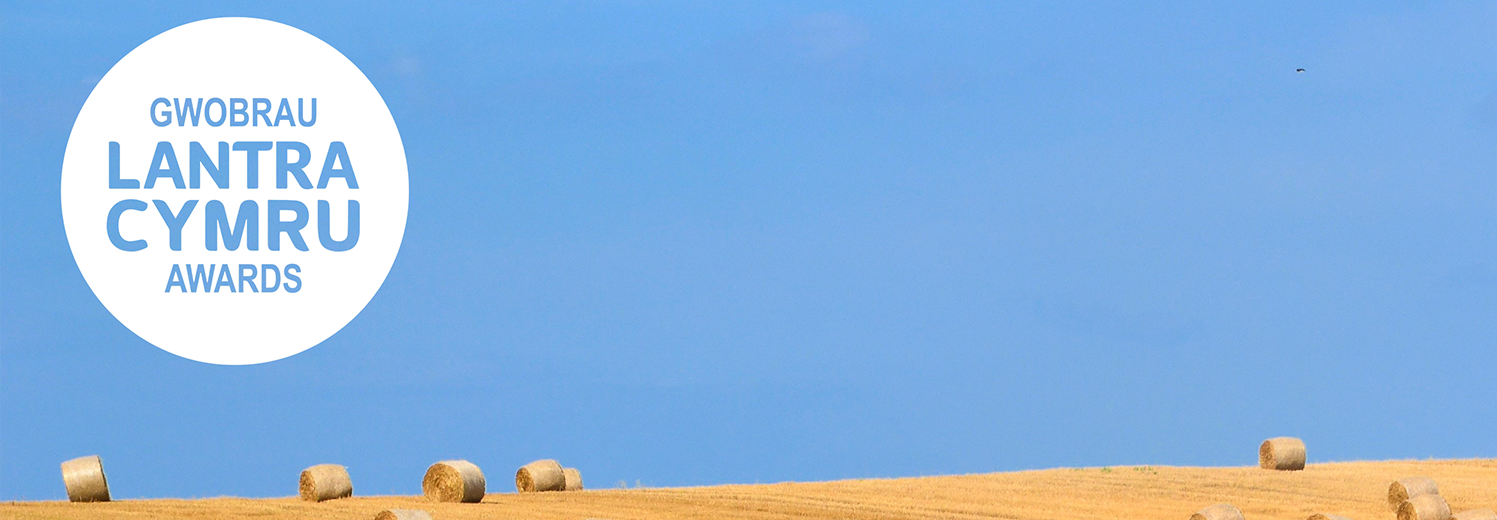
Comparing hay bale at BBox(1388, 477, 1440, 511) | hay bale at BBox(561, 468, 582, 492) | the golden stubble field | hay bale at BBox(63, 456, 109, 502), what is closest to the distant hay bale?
the golden stubble field

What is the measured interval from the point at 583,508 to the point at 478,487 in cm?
260

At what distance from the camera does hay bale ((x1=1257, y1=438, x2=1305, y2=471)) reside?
44.2 metres

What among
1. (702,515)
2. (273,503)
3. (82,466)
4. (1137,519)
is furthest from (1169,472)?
(82,466)

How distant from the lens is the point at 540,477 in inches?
1362

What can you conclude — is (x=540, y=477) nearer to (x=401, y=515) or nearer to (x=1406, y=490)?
(x=401, y=515)

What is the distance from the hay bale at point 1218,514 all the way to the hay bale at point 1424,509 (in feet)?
13.1


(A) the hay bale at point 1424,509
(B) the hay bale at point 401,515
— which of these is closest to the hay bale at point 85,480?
(B) the hay bale at point 401,515

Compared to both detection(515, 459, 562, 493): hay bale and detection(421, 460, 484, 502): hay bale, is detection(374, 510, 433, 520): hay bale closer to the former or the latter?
detection(421, 460, 484, 502): hay bale

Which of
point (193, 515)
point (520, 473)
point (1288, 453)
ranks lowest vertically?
point (193, 515)

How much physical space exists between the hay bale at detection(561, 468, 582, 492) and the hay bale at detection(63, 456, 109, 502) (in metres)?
9.44

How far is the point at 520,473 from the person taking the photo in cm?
3478

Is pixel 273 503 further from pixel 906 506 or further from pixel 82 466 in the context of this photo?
pixel 906 506

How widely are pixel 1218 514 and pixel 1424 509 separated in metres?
4.95

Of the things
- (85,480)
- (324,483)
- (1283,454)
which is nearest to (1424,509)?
(1283,454)
